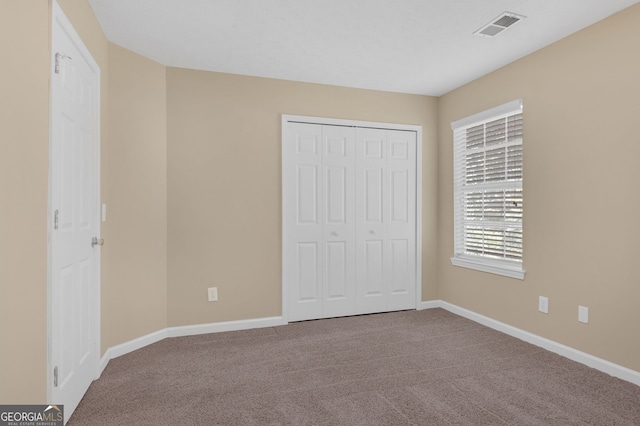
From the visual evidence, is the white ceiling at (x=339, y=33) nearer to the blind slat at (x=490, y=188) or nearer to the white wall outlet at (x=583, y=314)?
the blind slat at (x=490, y=188)

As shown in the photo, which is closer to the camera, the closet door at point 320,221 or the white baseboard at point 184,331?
the white baseboard at point 184,331

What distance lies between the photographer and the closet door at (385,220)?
4.21 m

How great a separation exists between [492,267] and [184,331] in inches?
121

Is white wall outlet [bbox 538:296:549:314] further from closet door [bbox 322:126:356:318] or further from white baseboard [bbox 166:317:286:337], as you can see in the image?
white baseboard [bbox 166:317:286:337]

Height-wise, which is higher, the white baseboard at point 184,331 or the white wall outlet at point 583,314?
the white wall outlet at point 583,314

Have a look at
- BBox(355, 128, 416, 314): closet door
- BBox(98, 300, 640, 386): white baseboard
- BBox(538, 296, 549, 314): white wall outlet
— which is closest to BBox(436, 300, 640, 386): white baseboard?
BBox(98, 300, 640, 386): white baseboard

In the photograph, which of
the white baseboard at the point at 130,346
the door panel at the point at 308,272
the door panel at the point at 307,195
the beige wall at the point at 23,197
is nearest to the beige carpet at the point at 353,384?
the white baseboard at the point at 130,346

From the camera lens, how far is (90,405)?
2.26m

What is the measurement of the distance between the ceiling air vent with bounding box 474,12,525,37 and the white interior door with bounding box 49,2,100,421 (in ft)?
8.98

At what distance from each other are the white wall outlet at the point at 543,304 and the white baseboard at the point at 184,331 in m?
2.39

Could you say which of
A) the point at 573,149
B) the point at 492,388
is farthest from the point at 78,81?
the point at 573,149

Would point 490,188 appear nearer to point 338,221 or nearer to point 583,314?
point 583,314

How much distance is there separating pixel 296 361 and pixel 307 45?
257 centimetres

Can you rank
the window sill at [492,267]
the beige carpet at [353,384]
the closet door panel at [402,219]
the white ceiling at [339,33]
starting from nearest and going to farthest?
the beige carpet at [353,384] < the white ceiling at [339,33] < the window sill at [492,267] < the closet door panel at [402,219]
